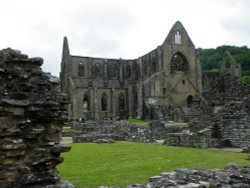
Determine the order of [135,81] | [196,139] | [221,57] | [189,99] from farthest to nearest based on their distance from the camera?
[221,57]
[135,81]
[189,99]
[196,139]

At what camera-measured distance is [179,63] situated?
210 feet

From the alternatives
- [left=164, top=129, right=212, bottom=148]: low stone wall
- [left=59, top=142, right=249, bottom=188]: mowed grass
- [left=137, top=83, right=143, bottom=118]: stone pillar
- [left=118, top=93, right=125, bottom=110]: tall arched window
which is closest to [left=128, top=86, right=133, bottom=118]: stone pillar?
[left=118, top=93, right=125, bottom=110]: tall arched window

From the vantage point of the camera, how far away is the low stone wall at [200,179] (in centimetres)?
752

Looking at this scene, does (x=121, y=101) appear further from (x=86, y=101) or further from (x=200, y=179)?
(x=200, y=179)

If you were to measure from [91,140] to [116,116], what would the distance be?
1622 inches

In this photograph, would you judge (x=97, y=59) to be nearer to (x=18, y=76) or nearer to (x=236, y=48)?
(x=236, y=48)

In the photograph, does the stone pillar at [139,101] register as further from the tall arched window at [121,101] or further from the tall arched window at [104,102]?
the tall arched window at [121,101]

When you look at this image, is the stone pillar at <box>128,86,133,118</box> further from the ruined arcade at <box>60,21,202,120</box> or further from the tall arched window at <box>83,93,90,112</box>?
the tall arched window at <box>83,93,90,112</box>

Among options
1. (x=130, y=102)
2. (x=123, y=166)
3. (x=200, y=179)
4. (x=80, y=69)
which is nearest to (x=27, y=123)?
(x=200, y=179)

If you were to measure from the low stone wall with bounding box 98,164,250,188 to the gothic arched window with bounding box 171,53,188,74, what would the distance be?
55341mm

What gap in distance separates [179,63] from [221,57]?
42973 mm

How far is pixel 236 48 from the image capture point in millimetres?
103562

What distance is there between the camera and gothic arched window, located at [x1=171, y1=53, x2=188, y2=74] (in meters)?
63.7

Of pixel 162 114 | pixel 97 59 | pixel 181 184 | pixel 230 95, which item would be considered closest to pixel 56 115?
pixel 181 184
